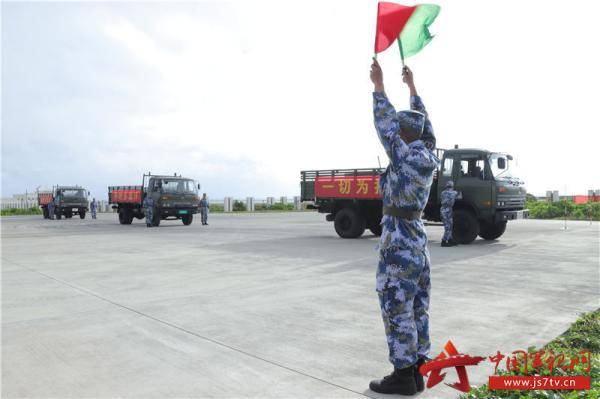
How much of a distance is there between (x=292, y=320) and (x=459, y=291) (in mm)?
2594

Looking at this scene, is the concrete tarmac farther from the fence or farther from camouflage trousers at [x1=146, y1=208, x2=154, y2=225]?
the fence

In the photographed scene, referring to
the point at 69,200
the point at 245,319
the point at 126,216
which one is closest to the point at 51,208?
the point at 69,200

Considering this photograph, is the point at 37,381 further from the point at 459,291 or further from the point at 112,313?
the point at 459,291

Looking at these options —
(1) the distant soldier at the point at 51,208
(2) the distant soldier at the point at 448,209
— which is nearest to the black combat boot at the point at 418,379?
(2) the distant soldier at the point at 448,209

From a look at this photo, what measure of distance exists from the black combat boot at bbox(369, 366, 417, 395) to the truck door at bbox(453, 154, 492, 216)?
9978 millimetres

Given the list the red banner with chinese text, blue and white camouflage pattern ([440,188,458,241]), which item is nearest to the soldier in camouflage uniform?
blue and white camouflage pattern ([440,188,458,241])

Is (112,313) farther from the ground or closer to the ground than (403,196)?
closer to the ground

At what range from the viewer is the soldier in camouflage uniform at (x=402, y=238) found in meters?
3.19

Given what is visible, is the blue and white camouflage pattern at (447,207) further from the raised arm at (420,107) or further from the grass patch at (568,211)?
the grass patch at (568,211)

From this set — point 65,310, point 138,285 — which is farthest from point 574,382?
point 138,285

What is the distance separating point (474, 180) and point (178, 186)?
13215mm

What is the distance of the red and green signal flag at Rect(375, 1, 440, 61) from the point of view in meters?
3.50

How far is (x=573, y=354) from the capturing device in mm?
3752

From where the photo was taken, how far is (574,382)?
308cm
